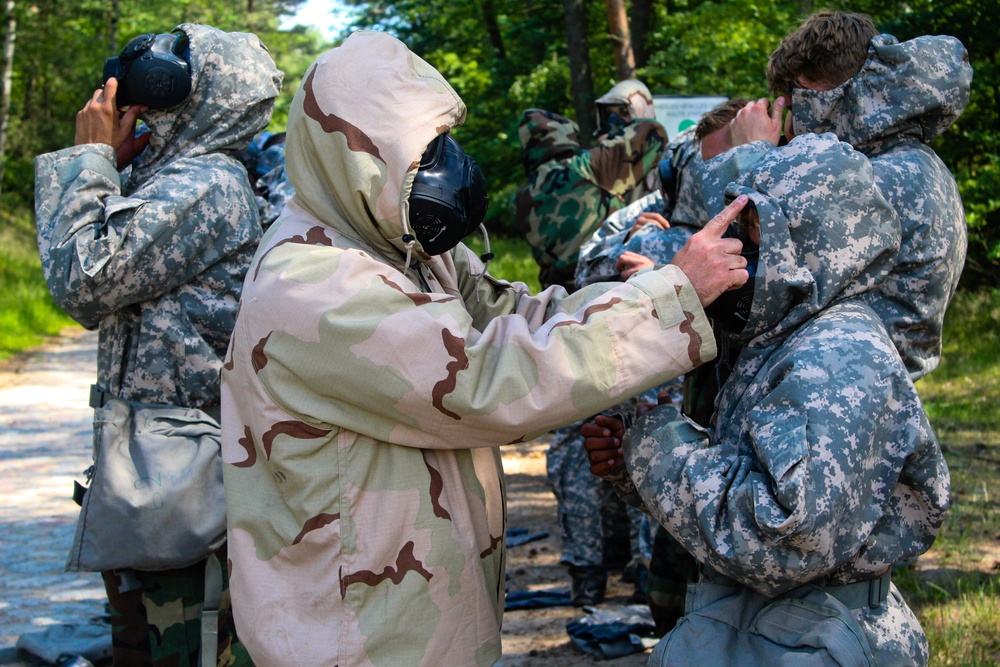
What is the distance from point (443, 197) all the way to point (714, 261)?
25.6 inches

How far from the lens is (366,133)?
2494mm

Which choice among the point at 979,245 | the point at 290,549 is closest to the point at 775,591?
the point at 290,549

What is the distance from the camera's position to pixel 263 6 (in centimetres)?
4319

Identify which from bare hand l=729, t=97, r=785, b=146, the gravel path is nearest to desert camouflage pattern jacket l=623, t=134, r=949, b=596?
bare hand l=729, t=97, r=785, b=146

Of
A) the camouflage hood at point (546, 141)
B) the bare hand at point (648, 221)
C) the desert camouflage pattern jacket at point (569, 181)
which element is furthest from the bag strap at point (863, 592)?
the camouflage hood at point (546, 141)

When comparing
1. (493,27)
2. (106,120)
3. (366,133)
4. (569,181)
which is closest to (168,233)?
(106,120)

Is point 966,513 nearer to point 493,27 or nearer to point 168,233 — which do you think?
point 168,233

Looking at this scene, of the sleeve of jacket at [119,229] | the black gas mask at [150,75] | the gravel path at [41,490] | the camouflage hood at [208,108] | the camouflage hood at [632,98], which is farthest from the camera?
the camouflage hood at [632,98]

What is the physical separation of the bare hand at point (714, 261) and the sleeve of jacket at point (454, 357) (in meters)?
0.04

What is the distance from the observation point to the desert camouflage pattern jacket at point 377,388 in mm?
2375

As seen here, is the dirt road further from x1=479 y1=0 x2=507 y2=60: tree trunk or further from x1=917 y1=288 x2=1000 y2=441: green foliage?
x1=479 y1=0 x2=507 y2=60: tree trunk

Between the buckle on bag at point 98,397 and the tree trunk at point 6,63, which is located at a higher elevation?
the buckle on bag at point 98,397

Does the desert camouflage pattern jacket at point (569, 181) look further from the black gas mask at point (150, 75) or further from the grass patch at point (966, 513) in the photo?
the black gas mask at point (150, 75)

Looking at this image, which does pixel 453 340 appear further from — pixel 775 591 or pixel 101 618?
pixel 101 618
